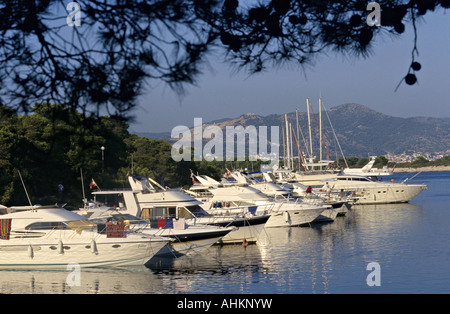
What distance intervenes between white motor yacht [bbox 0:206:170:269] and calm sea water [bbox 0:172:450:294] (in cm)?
62

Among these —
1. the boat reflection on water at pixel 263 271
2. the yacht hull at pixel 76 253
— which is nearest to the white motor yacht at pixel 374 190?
the boat reflection on water at pixel 263 271

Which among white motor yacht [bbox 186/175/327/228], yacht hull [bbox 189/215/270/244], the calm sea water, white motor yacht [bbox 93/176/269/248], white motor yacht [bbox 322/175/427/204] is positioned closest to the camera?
the calm sea water

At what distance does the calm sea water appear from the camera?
85.6 feet

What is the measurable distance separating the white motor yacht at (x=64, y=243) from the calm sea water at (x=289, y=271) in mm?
619

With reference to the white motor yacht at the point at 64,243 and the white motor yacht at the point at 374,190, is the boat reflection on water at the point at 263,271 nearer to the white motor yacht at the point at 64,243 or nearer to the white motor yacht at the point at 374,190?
the white motor yacht at the point at 64,243

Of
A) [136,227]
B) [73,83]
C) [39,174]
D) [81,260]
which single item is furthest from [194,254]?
[39,174]

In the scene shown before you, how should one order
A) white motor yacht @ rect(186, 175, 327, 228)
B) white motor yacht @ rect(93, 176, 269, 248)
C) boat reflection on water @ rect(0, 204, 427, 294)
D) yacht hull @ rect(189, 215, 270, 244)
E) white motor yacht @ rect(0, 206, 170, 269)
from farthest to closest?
1. white motor yacht @ rect(186, 175, 327, 228)
2. yacht hull @ rect(189, 215, 270, 244)
3. white motor yacht @ rect(93, 176, 269, 248)
4. white motor yacht @ rect(0, 206, 170, 269)
5. boat reflection on water @ rect(0, 204, 427, 294)

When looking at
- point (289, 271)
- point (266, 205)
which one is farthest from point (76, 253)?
point (266, 205)

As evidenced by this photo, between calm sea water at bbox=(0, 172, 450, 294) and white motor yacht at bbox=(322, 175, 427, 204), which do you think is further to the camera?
white motor yacht at bbox=(322, 175, 427, 204)

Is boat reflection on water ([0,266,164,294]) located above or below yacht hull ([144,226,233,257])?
below

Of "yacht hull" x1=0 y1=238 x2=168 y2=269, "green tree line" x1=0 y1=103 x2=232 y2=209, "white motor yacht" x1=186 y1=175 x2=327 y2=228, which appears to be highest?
"green tree line" x1=0 y1=103 x2=232 y2=209

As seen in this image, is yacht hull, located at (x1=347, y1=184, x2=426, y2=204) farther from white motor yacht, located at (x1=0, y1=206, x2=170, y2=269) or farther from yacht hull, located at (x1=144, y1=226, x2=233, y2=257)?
white motor yacht, located at (x1=0, y1=206, x2=170, y2=269)

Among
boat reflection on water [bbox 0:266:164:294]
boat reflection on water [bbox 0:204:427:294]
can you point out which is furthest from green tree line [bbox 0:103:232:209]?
boat reflection on water [bbox 0:204:427:294]

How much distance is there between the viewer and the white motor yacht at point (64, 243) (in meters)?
28.8
